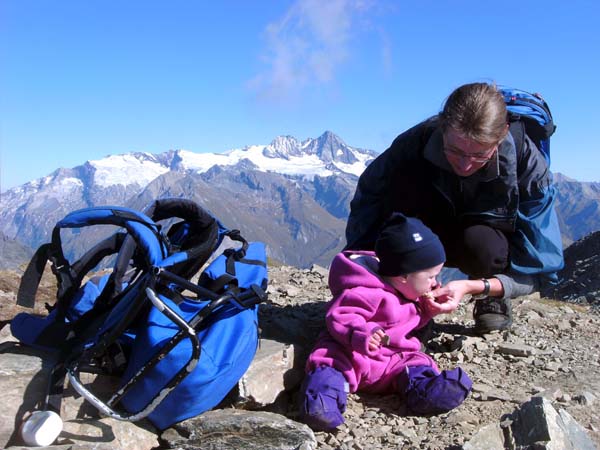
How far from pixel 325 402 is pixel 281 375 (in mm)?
811

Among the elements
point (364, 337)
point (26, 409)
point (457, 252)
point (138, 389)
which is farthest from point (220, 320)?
point (457, 252)

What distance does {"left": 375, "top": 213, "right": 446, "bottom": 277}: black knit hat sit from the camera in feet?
17.2

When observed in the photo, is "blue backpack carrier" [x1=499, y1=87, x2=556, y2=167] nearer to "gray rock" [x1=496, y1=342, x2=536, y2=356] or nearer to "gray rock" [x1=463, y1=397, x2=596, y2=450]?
"gray rock" [x1=496, y1=342, x2=536, y2=356]

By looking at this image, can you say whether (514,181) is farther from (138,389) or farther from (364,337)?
(138,389)

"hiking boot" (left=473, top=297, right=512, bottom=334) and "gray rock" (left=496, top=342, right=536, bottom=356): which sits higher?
"hiking boot" (left=473, top=297, right=512, bottom=334)

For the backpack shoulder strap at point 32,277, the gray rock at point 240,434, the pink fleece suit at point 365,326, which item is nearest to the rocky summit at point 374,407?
the gray rock at point 240,434

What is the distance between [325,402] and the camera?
4.76 m

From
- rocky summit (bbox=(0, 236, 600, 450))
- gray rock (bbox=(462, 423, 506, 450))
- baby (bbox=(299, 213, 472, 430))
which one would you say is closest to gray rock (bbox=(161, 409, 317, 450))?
rocky summit (bbox=(0, 236, 600, 450))

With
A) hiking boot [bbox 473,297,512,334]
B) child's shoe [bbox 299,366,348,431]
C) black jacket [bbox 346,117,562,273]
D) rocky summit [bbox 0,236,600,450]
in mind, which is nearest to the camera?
rocky summit [bbox 0,236,600,450]

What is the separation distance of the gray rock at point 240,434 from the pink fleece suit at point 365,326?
788mm

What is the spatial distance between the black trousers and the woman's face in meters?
1.00

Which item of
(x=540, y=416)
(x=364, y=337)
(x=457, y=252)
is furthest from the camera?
(x=457, y=252)

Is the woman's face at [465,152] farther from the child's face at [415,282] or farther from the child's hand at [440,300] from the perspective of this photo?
the child's hand at [440,300]

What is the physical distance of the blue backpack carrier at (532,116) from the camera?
6219 millimetres
